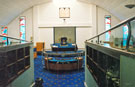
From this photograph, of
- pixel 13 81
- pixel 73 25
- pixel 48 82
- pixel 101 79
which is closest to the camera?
pixel 101 79

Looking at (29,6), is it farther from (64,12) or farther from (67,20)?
(67,20)

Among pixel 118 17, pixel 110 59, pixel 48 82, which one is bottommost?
pixel 48 82

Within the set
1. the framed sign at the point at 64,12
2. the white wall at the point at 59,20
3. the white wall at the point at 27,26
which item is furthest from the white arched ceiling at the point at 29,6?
the framed sign at the point at 64,12

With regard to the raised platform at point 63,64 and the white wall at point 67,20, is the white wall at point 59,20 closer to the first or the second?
the white wall at point 67,20

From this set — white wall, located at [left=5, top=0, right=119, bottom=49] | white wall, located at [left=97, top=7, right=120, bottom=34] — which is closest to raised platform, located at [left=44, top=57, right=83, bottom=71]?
white wall, located at [left=5, top=0, right=119, bottom=49]

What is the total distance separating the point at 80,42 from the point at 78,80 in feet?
21.0

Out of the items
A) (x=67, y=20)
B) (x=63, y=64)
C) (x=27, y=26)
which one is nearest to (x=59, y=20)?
(x=67, y=20)

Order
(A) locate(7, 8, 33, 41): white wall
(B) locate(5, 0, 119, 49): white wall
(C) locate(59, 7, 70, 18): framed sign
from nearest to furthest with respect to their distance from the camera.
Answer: (C) locate(59, 7, 70, 18): framed sign < (B) locate(5, 0, 119, 49): white wall < (A) locate(7, 8, 33, 41): white wall

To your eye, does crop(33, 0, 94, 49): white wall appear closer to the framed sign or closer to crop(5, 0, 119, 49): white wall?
crop(5, 0, 119, 49): white wall

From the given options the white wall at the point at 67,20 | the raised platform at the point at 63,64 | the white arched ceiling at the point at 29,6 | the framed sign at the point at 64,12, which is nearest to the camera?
the raised platform at the point at 63,64

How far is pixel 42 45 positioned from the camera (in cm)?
962

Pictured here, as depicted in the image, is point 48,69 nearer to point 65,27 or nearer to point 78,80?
point 78,80

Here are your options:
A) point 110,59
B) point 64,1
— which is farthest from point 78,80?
point 64,1

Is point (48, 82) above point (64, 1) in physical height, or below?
below
